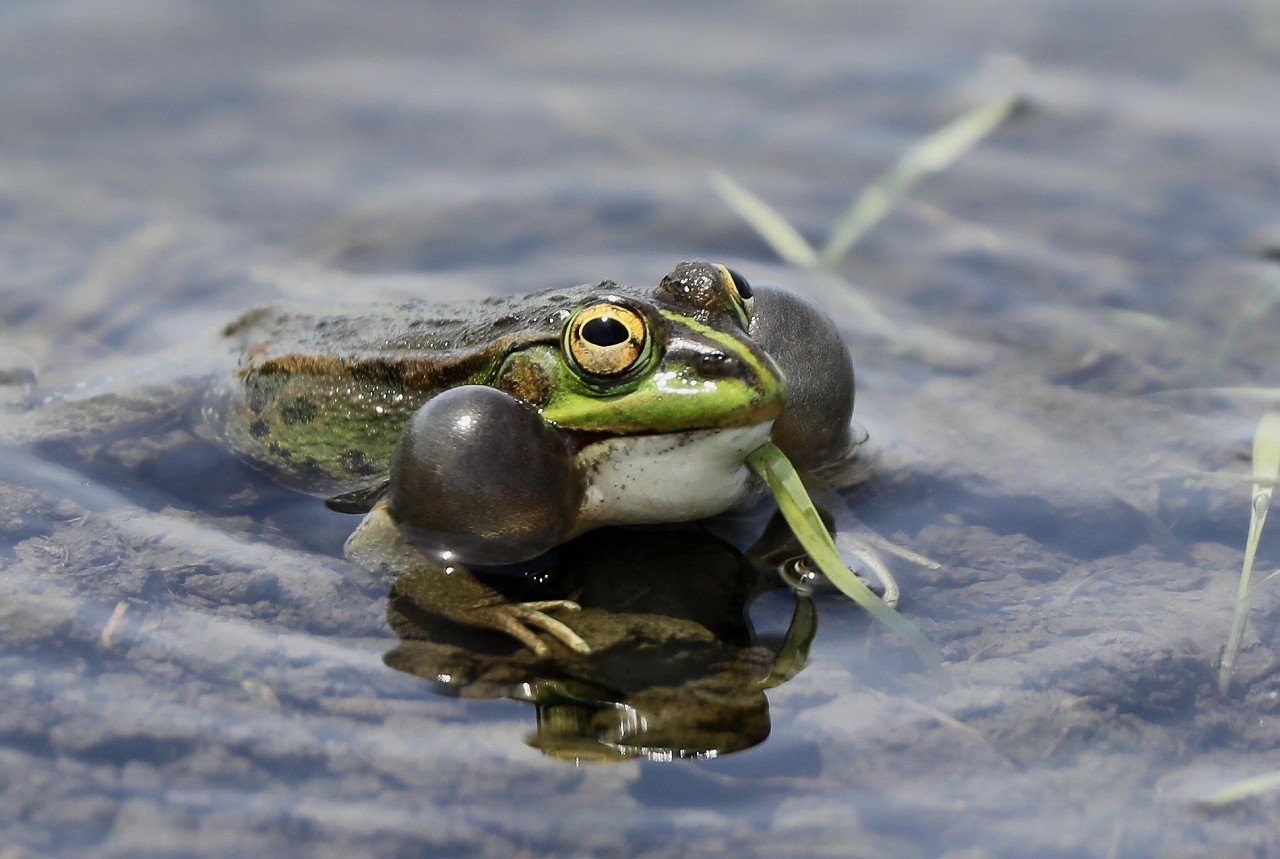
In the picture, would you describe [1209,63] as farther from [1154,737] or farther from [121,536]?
[121,536]

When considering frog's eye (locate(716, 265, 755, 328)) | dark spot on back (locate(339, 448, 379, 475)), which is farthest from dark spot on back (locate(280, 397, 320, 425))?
frog's eye (locate(716, 265, 755, 328))

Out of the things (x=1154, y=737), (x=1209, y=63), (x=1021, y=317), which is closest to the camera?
(x=1154, y=737)

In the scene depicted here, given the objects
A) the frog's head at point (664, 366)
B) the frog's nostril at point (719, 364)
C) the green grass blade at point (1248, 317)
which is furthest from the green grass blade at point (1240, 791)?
the green grass blade at point (1248, 317)

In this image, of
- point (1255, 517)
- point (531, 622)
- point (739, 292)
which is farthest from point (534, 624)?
point (1255, 517)

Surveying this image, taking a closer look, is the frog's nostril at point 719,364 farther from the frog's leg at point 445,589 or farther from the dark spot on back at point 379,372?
the dark spot on back at point 379,372

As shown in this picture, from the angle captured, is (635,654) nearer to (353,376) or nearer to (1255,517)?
(353,376)

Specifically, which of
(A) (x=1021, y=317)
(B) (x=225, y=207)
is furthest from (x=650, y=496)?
(B) (x=225, y=207)
